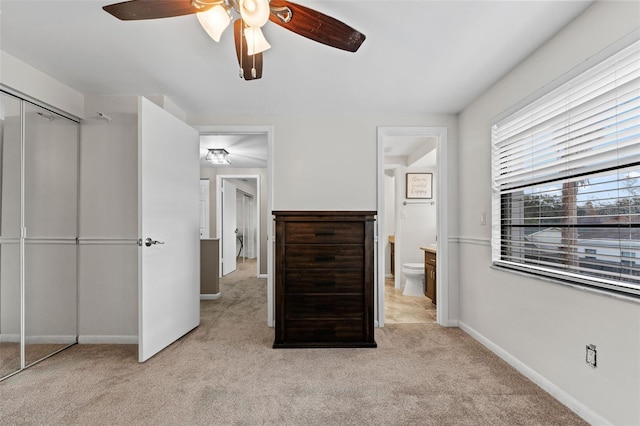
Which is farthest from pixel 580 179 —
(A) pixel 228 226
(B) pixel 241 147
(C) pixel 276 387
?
(A) pixel 228 226

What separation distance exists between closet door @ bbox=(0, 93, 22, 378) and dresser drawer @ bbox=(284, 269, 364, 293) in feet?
6.44

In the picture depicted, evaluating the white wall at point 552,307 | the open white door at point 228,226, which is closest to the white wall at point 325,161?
the white wall at point 552,307

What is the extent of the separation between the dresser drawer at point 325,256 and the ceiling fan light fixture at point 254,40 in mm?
1545

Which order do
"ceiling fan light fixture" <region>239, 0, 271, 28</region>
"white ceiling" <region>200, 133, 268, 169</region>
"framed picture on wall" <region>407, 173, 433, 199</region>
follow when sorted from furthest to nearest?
"framed picture on wall" <region>407, 173, 433, 199</region> → "white ceiling" <region>200, 133, 268, 169</region> → "ceiling fan light fixture" <region>239, 0, 271, 28</region>

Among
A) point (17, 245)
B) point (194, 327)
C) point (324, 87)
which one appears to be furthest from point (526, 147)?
point (17, 245)

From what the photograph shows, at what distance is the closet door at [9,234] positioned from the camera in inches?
85.7

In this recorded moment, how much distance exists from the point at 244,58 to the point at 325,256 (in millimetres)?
1632

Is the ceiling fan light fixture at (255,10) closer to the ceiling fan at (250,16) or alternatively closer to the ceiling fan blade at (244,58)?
the ceiling fan at (250,16)

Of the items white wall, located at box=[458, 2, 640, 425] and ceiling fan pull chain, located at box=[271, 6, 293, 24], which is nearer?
ceiling fan pull chain, located at box=[271, 6, 293, 24]

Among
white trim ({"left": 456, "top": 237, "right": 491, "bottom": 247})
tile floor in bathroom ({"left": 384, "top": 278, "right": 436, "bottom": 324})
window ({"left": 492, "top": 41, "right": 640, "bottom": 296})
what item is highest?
window ({"left": 492, "top": 41, "right": 640, "bottom": 296})

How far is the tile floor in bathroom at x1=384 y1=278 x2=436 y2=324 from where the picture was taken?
11.4 ft

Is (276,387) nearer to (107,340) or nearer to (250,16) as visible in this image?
(107,340)

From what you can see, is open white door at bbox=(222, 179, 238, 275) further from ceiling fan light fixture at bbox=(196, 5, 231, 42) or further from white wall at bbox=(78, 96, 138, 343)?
ceiling fan light fixture at bbox=(196, 5, 231, 42)

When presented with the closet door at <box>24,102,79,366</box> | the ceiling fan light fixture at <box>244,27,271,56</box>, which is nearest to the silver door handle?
the closet door at <box>24,102,79,366</box>
